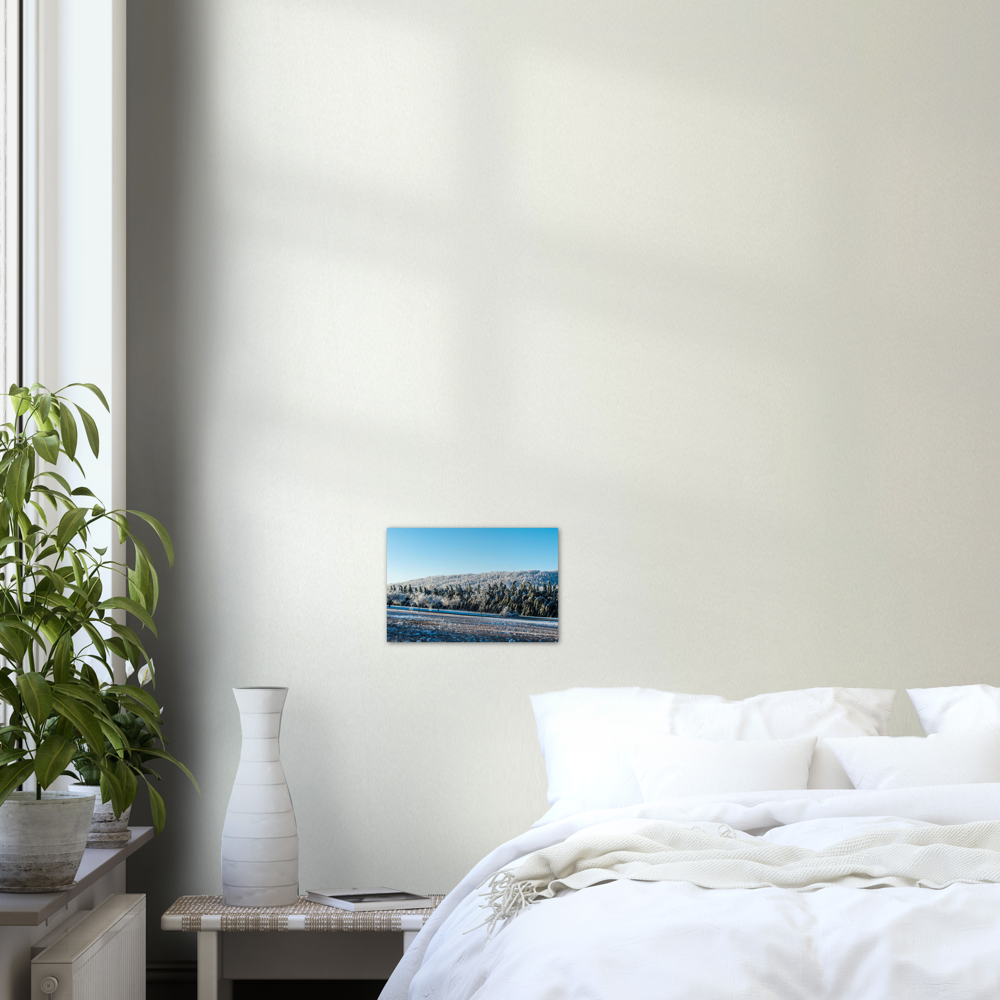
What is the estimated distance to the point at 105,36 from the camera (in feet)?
11.4

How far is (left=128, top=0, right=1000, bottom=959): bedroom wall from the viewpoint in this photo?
354cm

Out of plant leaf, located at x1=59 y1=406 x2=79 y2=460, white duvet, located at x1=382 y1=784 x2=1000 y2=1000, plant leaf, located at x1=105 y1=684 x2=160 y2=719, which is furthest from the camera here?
plant leaf, located at x1=105 y1=684 x2=160 y2=719

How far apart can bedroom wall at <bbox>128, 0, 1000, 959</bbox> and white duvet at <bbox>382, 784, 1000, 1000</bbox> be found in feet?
3.92

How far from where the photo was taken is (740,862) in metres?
2.21

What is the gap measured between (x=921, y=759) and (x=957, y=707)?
1.18ft

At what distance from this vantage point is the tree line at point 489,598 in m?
3.55

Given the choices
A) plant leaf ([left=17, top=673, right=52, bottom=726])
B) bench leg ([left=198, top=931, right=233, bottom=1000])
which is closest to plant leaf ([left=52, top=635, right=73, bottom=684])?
plant leaf ([left=17, top=673, right=52, bottom=726])

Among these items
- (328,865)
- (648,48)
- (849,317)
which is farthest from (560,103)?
(328,865)

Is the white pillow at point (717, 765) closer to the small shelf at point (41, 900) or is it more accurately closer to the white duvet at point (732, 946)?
the white duvet at point (732, 946)

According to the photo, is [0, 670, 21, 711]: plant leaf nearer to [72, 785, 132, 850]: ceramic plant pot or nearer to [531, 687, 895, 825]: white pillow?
[72, 785, 132, 850]: ceramic plant pot

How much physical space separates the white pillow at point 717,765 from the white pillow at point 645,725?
0.07 meters

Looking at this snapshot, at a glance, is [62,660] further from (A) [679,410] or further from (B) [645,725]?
(A) [679,410]

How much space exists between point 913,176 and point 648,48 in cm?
97

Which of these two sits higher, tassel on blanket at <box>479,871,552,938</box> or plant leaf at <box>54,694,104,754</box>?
plant leaf at <box>54,694,104,754</box>
